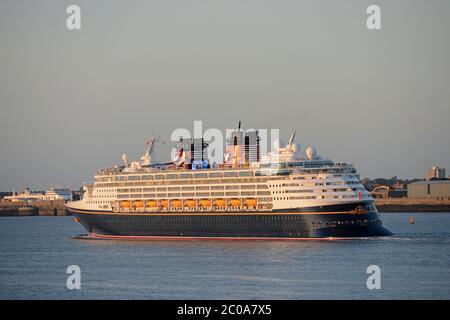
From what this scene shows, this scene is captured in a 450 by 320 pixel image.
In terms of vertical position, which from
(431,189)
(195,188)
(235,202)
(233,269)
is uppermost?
(195,188)

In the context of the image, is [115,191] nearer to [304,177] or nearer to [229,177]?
[229,177]

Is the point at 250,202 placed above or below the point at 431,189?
above

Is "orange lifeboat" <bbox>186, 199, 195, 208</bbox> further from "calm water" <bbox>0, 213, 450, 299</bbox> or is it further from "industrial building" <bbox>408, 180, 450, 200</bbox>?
"industrial building" <bbox>408, 180, 450, 200</bbox>

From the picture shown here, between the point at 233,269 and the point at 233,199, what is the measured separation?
2284cm

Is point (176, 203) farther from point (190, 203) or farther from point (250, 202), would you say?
point (250, 202)

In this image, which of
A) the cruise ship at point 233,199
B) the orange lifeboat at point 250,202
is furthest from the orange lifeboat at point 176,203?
the orange lifeboat at point 250,202

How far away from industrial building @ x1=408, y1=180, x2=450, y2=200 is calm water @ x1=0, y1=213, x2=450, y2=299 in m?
100

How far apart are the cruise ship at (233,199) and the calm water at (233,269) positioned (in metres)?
2.23

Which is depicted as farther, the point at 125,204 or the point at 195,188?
the point at 125,204

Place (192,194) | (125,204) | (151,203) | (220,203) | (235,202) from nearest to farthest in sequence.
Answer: (235,202), (220,203), (192,194), (151,203), (125,204)

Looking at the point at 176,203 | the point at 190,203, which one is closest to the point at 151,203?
the point at 176,203

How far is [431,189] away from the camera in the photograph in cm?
18800

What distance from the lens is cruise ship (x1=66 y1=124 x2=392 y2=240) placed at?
3115 inches
